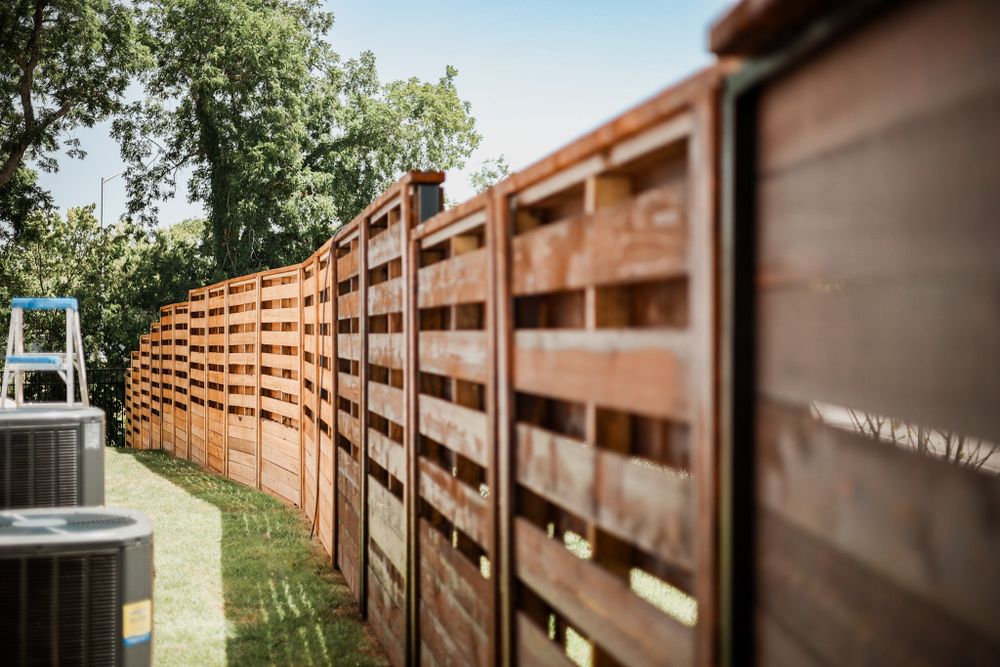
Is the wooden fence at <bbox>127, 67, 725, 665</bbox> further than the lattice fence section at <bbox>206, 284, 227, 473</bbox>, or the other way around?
the lattice fence section at <bbox>206, 284, 227, 473</bbox>

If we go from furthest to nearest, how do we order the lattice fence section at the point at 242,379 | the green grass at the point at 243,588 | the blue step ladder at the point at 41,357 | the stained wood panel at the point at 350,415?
the lattice fence section at the point at 242,379
the blue step ladder at the point at 41,357
the stained wood panel at the point at 350,415
the green grass at the point at 243,588

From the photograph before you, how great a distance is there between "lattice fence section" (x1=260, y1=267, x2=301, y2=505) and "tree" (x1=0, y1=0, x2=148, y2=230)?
45.5ft

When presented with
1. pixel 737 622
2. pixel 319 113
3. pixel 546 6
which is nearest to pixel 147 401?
pixel 319 113

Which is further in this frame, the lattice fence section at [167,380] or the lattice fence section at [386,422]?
the lattice fence section at [167,380]

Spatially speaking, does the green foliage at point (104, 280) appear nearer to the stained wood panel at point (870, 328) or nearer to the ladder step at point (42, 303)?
the ladder step at point (42, 303)

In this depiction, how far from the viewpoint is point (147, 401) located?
15.0 meters

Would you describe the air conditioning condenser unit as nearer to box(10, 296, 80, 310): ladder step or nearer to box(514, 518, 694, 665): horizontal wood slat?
box(10, 296, 80, 310): ladder step

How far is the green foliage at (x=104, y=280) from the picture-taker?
21.6m

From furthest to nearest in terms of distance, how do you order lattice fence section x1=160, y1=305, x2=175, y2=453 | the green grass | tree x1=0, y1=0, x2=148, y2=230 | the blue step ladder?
tree x1=0, y1=0, x2=148, y2=230
lattice fence section x1=160, y1=305, x2=175, y2=453
the blue step ladder
the green grass

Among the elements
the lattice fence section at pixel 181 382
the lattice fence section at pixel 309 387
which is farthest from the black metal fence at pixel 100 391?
the lattice fence section at pixel 309 387

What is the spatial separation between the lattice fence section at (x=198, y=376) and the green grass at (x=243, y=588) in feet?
7.35

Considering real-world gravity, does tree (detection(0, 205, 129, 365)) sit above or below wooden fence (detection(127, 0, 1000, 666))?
Answer: above

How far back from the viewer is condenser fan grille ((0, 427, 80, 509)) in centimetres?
552

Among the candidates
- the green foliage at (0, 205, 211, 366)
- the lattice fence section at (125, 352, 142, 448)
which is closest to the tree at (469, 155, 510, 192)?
the green foliage at (0, 205, 211, 366)
